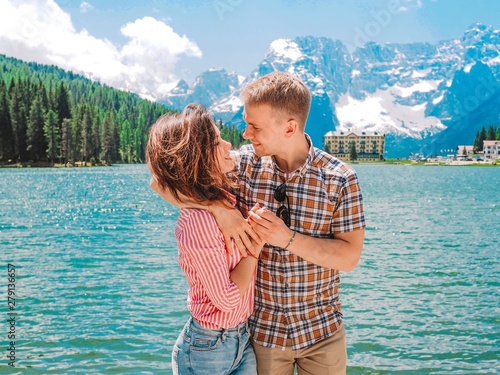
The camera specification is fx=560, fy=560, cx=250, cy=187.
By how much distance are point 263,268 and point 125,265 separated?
16011 mm

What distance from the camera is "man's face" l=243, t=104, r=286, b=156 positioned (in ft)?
10.3

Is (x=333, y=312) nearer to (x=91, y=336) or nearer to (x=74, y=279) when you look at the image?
(x=91, y=336)

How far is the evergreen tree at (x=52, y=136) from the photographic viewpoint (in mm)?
103500

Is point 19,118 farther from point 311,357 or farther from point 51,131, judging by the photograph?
point 311,357

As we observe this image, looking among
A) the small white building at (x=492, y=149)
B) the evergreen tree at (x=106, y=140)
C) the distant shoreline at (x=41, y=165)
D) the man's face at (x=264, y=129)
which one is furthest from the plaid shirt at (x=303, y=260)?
the small white building at (x=492, y=149)

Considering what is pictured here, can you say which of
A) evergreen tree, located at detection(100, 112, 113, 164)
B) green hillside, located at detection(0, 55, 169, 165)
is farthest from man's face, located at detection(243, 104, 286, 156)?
evergreen tree, located at detection(100, 112, 113, 164)

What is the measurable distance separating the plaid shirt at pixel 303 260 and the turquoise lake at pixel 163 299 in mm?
6621

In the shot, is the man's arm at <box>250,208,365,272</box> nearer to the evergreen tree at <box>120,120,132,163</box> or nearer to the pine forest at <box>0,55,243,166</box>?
the pine forest at <box>0,55,243,166</box>

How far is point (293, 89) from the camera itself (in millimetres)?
3104

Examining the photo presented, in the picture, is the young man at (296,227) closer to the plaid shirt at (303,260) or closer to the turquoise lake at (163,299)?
the plaid shirt at (303,260)

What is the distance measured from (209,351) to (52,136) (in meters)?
108

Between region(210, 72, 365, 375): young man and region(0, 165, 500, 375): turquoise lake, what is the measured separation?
6.59m

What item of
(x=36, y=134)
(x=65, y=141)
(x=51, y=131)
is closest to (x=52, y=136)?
(x=51, y=131)

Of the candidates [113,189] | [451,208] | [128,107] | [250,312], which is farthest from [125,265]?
[128,107]
